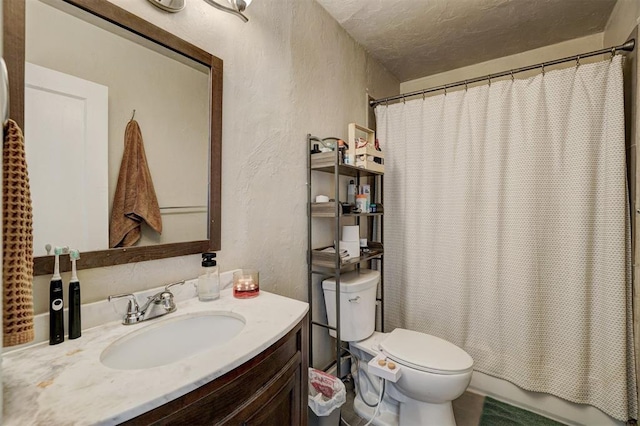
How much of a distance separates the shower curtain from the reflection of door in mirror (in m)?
1.77

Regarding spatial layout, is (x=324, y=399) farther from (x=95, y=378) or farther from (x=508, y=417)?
(x=508, y=417)

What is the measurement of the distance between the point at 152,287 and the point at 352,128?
128 centimetres

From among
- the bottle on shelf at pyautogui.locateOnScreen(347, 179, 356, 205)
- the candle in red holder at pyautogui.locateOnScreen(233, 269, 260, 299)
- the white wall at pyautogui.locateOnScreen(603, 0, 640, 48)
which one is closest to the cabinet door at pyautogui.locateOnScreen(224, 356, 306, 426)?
the candle in red holder at pyautogui.locateOnScreen(233, 269, 260, 299)

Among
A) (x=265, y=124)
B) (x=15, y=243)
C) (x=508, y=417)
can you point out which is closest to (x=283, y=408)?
(x=15, y=243)

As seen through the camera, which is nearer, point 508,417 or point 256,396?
point 256,396

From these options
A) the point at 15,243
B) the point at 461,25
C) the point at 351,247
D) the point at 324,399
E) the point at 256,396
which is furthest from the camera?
the point at 461,25

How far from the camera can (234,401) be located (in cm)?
64

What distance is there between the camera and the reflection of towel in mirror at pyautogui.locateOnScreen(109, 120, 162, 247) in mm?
880

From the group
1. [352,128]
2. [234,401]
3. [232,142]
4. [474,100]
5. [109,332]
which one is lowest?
[234,401]

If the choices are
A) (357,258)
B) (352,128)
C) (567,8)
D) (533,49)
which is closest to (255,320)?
(357,258)

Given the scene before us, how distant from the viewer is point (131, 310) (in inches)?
33.7

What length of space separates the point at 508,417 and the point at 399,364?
86 cm

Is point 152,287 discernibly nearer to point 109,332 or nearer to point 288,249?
point 109,332

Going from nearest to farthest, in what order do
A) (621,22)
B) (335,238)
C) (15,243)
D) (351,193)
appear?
(15,243) < (335,238) < (621,22) < (351,193)
